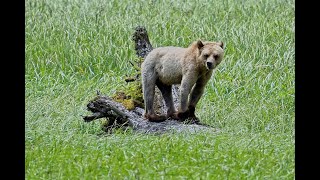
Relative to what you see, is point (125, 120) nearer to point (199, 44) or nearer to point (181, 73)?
point (181, 73)

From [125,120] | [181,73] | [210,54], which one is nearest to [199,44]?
[210,54]

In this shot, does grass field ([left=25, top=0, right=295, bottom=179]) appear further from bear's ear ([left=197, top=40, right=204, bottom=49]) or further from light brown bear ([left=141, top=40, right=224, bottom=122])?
bear's ear ([left=197, top=40, right=204, bottom=49])

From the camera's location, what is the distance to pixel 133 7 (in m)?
15.1

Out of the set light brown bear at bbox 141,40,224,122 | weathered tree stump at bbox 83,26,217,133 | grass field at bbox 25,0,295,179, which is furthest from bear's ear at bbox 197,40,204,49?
grass field at bbox 25,0,295,179

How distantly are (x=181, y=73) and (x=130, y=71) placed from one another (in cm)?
321

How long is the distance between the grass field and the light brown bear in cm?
52

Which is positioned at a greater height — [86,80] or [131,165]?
[131,165]

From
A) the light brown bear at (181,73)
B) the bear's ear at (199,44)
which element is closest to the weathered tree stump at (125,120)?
the light brown bear at (181,73)

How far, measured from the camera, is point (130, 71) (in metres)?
12.3

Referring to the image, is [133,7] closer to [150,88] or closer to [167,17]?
[167,17]

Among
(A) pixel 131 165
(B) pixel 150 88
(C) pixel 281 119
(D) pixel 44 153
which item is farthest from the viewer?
(C) pixel 281 119

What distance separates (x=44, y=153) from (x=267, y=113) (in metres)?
3.49

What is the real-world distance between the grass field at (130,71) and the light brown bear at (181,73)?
521mm

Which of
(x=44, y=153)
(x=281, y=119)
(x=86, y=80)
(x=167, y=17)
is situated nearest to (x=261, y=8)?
(x=167, y=17)
